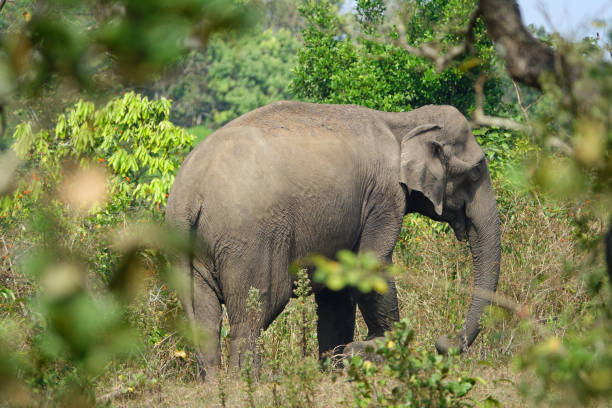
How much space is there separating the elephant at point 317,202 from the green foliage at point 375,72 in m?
7.51

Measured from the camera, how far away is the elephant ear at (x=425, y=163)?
614 centimetres

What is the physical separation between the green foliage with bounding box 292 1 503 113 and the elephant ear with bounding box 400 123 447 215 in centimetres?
759

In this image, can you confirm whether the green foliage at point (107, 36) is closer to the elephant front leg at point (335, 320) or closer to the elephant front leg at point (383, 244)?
the elephant front leg at point (383, 244)

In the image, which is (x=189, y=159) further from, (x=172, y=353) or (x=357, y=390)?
(x=357, y=390)

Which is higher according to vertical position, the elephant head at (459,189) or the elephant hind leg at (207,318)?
the elephant head at (459,189)

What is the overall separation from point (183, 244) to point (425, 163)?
4.99 m

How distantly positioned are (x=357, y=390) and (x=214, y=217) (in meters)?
1.87

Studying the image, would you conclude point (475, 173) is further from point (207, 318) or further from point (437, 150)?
point (207, 318)

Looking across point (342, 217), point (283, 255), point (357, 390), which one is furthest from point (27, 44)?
point (342, 217)

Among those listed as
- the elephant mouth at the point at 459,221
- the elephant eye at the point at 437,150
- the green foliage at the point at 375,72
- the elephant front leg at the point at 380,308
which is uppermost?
the green foliage at the point at 375,72

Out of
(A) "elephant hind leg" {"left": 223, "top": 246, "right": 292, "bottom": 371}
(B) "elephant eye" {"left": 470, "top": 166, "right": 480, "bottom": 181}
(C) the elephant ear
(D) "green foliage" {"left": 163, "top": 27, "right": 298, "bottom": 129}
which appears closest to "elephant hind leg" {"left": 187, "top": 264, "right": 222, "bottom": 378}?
(A) "elephant hind leg" {"left": 223, "top": 246, "right": 292, "bottom": 371}

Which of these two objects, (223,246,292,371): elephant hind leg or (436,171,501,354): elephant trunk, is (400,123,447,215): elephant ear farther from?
(223,246,292,371): elephant hind leg

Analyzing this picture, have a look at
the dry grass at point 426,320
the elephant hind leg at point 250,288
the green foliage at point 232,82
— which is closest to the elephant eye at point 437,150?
the dry grass at point 426,320

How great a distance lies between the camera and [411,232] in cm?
921
